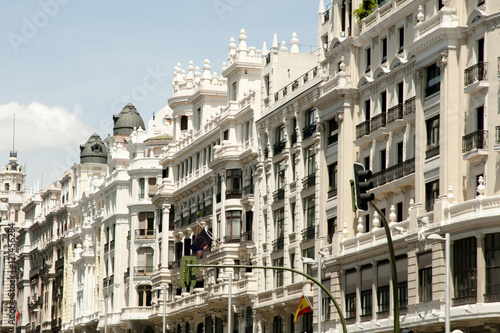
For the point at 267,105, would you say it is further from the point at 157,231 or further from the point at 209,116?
the point at 157,231

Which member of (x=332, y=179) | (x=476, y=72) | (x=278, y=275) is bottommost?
(x=278, y=275)

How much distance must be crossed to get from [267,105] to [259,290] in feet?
43.3

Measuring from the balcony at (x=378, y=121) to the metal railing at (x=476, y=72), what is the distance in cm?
839

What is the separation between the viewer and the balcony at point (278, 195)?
7575cm

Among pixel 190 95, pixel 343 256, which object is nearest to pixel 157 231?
pixel 190 95

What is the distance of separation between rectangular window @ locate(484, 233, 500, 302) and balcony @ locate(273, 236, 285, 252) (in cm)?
2681

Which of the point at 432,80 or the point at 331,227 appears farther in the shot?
the point at 331,227

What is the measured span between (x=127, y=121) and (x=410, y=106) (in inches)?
3149

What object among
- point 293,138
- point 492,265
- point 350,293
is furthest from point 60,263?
point 492,265

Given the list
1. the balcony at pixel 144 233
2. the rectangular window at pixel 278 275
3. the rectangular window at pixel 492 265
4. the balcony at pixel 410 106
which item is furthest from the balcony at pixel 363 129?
the balcony at pixel 144 233

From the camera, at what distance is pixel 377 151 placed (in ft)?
205

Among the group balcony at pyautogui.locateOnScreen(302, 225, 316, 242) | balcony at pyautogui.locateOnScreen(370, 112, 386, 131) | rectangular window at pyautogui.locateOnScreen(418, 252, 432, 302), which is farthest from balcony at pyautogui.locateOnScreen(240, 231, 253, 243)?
rectangular window at pyautogui.locateOnScreen(418, 252, 432, 302)

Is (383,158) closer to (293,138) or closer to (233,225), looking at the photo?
(293,138)

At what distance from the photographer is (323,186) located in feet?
224
